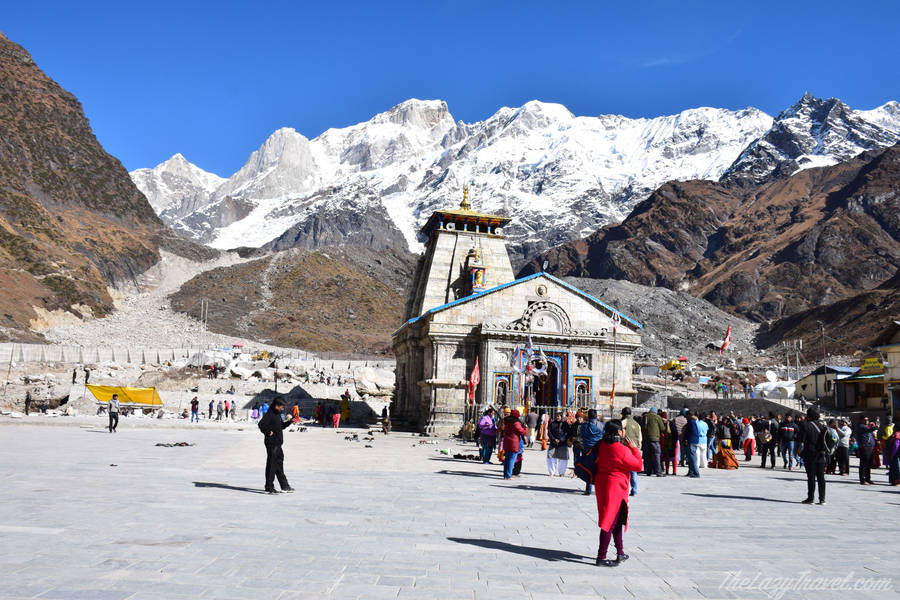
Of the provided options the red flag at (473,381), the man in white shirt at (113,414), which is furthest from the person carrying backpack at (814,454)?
the man in white shirt at (113,414)

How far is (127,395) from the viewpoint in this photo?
1695 inches

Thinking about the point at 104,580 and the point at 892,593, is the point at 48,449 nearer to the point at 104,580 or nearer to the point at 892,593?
the point at 104,580

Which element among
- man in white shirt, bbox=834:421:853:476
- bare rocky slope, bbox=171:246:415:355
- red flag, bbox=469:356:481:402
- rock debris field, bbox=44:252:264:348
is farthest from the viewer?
bare rocky slope, bbox=171:246:415:355

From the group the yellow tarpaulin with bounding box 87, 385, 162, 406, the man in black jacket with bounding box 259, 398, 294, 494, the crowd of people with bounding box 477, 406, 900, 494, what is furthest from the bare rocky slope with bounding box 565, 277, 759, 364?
the man in black jacket with bounding box 259, 398, 294, 494

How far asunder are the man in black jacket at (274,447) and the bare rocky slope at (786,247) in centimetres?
14200

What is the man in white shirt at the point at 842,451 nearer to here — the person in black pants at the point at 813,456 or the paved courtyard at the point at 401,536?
the paved courtyard at the point at 401,536

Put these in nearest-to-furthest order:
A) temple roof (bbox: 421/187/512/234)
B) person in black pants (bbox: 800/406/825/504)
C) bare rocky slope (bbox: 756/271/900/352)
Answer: person in black pants (bbox: 800/406/825/504) < temple roof (bbox: 421/187/512/234) < bare rocky slope (bbox: 756/271/900/352)

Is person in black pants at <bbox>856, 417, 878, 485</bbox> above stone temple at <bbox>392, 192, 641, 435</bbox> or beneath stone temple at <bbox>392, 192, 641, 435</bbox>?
beneath

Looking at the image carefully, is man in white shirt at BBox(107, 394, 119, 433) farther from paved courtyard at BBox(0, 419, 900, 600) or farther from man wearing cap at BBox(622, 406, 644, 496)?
man wearing cap at BBox(622, 406, 644, 496)

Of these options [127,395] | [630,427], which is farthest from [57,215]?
[630,427]

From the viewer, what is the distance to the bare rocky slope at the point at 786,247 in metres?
145

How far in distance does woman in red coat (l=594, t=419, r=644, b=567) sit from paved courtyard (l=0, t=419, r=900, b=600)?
295 mm

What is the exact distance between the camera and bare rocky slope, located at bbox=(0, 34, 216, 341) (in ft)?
317

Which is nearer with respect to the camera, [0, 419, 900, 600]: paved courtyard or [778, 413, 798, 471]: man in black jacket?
[0, 419, 900, 600]: paved courtyard
